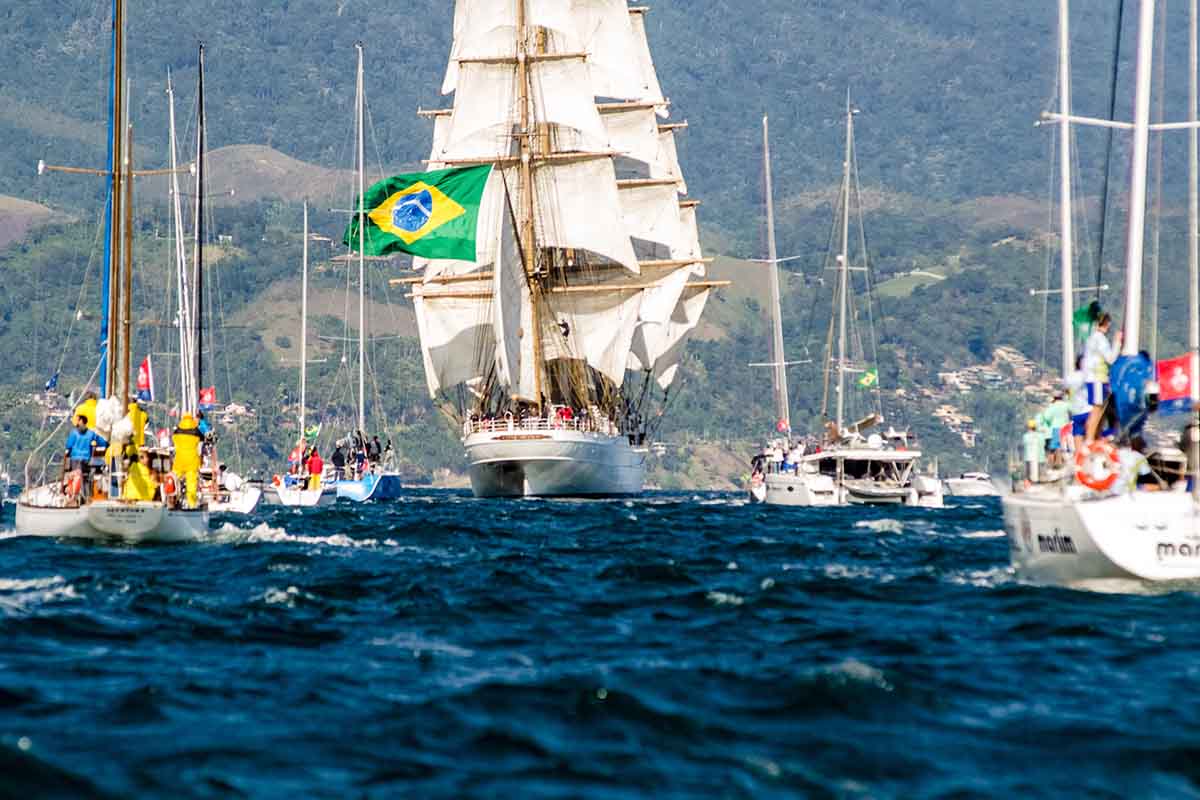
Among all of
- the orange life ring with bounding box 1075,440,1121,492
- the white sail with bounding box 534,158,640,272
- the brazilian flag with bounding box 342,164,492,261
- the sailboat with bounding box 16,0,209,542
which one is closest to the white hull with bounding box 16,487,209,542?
the sailboat with bounding box 16,0,209,542

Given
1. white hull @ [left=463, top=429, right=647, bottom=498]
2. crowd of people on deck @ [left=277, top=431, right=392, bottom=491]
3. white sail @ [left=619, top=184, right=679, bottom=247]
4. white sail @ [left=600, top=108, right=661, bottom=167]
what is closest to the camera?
crowd of people on deck @ [left=277, top=431, right=392, bottom=491]

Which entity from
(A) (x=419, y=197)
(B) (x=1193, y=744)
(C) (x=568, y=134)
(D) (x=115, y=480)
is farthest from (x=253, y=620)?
(C) (x=568, y=134)

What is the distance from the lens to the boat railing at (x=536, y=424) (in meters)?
86.1

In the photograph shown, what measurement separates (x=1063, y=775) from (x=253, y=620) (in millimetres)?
10832

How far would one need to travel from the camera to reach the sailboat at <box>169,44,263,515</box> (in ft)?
182

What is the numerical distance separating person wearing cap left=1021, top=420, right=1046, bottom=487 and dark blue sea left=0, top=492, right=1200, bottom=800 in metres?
1.50

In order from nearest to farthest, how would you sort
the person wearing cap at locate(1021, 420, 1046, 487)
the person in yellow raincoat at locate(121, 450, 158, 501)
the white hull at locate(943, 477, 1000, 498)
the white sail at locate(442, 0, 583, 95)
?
1. the person wearing cap at locate(1021, 420, 1046, 487)
2. the person in yellow raincoat at locate(121, 450, 158, 501)
3. the white sail at locate(442, 0, 583, 95)
4. the white hull at locate(943, 477, 1000, 498)

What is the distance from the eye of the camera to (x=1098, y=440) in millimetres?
25547

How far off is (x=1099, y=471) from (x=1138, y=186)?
18.3 ft

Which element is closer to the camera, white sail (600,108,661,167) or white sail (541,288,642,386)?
white sail (541,288,642,386)

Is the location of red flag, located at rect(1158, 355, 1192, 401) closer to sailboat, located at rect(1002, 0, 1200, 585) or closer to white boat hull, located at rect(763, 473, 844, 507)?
sailboat, located at rect(1002, 0, 1200, 585)

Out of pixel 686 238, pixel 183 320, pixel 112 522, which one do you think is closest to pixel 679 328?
pixel 686 238

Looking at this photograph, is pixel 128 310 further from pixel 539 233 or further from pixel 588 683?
pixel 539 233

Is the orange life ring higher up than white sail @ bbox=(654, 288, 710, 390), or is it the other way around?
white sail @ bbox=(654, 288, 710, 390)
